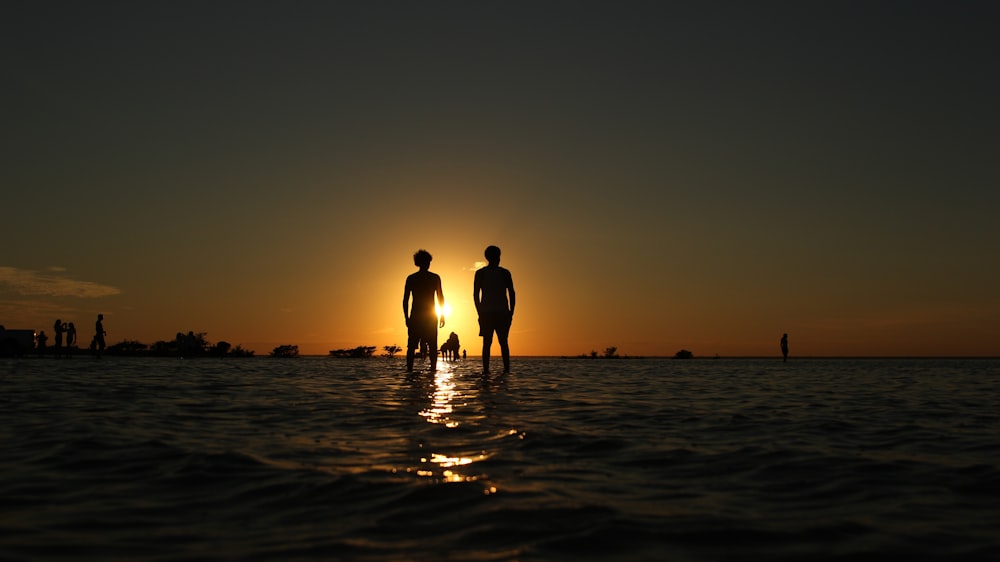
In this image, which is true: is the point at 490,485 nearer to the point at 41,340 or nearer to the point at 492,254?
the point at 492,254

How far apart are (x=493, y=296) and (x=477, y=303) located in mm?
423

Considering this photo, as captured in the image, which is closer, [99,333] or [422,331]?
[422,331]

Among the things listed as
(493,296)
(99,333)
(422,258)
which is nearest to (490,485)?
(493,296)

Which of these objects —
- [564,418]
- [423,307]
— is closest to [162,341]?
[423,307]

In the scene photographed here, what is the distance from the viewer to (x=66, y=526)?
343 cm

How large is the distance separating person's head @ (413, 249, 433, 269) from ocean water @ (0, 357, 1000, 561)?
8456 mm

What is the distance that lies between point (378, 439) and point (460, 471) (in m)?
1.59

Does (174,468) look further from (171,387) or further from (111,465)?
(171,387)

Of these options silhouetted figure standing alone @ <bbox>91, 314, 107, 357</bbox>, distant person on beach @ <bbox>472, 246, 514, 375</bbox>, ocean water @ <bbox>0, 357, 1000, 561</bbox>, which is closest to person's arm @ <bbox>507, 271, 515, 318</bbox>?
distant person on beach @ <bbox>472, 246, 514, 375</bbox>

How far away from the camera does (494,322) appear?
51.8ft

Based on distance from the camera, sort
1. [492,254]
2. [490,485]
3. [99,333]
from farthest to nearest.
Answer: [99,333], [492,254], [490,485]

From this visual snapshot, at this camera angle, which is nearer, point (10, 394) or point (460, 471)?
point (460, 471)

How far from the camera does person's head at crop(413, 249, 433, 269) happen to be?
16656mm

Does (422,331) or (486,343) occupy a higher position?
(422,331)
